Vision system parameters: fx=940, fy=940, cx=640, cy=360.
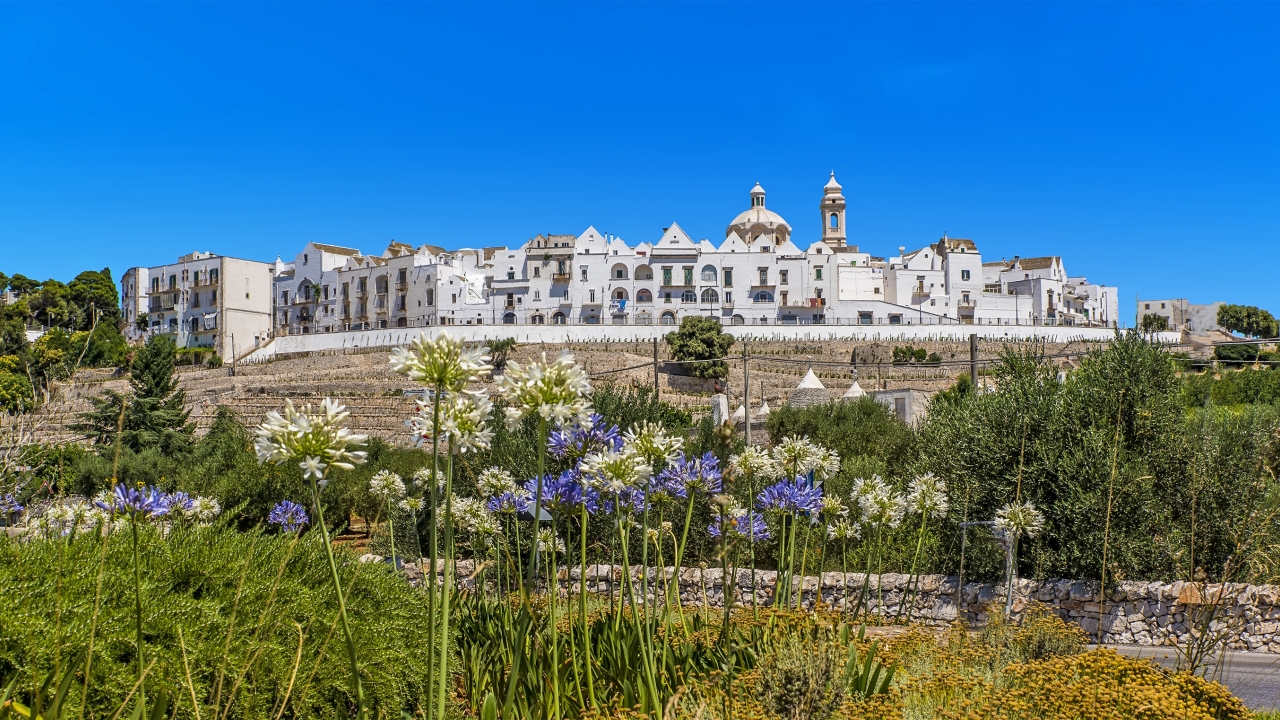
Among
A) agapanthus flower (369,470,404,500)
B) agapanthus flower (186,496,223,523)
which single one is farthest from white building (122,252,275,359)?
agapanthus flower (369,470,404,500)

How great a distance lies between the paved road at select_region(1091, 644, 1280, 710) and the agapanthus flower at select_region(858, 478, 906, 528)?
238 cm

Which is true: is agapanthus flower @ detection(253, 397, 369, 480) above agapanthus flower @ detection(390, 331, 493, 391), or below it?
below

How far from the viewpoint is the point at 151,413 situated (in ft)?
106

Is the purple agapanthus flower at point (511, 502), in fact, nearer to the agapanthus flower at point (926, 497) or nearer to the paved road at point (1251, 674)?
the agapanthus flower at point (926, 497)

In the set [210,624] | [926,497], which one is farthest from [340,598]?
[926,497]

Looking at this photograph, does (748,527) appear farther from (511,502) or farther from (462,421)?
(462,421)

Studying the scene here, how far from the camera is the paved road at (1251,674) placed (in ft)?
24.9

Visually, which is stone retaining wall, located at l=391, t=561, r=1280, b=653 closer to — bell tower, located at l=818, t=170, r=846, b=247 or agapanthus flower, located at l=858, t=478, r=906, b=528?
agapanthus flower, located at l=858, t=478, r=906, b=528

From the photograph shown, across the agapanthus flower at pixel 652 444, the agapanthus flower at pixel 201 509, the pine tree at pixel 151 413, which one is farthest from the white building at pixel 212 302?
the agapanthus flower at pixel 652 444

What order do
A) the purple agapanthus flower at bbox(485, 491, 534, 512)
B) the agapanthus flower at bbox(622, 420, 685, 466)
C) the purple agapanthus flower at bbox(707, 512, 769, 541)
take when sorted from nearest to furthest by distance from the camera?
1. the agapanthus flower at bbox(622, 420, 685, 466)
2. the purple agapanthus flower at bbox(707, 512, 769, 541)
3. the purple agapanthus flower at bbox(485, 491, 534, 512)

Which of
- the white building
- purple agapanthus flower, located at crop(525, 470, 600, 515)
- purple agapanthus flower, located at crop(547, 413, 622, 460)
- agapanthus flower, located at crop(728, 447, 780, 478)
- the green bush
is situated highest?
the white building

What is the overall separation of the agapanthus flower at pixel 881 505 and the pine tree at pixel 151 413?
28.6 m

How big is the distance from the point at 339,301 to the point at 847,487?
7047cm

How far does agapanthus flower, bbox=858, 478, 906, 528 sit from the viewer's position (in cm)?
588
